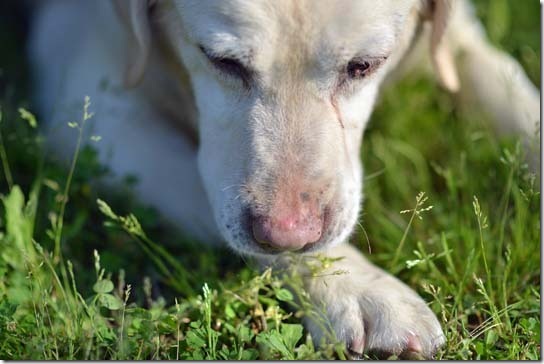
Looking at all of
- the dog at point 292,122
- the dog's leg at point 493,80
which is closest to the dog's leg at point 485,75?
the dog's leg at point 493,80

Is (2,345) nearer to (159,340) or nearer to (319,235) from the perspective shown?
(159,340)

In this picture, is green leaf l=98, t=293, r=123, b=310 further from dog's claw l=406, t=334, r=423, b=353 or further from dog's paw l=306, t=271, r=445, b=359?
dog's claw l=406, t=334, r=423, b=353

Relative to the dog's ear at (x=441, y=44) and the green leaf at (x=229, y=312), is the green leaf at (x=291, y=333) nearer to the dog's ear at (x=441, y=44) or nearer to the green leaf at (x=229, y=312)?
the green leaf at (x=229, y=312)

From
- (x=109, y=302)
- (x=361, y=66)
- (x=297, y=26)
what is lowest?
(x=109, y=302)

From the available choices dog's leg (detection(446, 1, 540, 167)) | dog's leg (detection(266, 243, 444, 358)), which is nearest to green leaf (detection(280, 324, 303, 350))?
dog's leg (detection(266, 243, 444, 358))

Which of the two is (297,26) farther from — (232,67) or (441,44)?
(441,44)

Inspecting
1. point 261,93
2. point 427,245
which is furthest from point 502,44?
point 261,93

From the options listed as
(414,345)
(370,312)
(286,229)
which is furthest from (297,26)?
(414,345)
